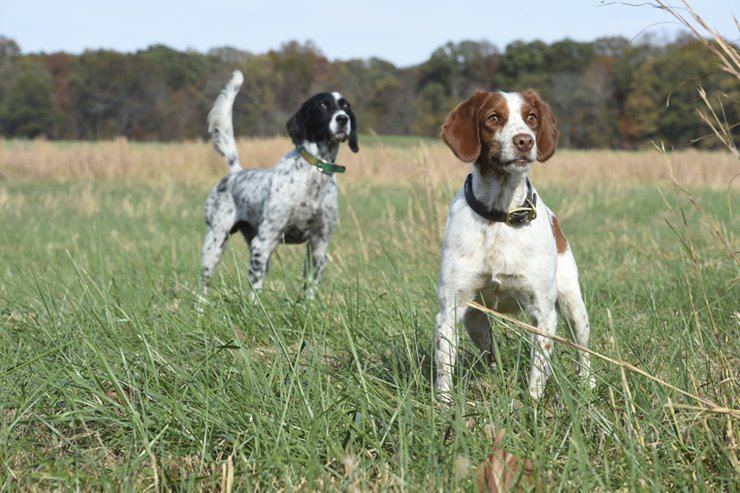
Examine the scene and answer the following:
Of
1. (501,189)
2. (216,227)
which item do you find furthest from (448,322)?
(216,227)

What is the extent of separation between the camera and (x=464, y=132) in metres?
3.23

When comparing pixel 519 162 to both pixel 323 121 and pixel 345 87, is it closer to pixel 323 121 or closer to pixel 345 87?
pixel 323 121

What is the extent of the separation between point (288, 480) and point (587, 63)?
8119cm

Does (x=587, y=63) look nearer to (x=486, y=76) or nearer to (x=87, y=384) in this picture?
(x=486, y=76)

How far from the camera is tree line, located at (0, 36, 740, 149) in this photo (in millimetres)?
64312

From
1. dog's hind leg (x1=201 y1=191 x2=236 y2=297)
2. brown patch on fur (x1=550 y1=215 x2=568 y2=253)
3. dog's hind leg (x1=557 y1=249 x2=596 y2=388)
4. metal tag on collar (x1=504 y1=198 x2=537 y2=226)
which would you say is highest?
metal tag on collar (x1=504 y1=198 x2=537 y2=226)

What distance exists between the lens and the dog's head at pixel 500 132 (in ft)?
10.2

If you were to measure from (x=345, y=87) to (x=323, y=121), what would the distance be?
227 feet

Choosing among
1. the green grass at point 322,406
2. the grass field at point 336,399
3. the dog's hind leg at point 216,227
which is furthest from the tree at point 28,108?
the green grass at point 322,406

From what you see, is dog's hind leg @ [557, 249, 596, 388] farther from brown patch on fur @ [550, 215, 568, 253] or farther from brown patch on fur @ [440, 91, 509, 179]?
brown patch on fur @ [440, 91, 509, 179]

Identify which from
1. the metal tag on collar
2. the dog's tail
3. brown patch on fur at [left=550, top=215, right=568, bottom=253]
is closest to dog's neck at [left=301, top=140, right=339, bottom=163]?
the dog's tail

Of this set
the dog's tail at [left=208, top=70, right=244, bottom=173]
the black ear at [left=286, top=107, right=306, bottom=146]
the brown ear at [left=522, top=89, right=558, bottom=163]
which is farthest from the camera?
the dog's tail at [left=208, top=70, right=244, bottom=173]

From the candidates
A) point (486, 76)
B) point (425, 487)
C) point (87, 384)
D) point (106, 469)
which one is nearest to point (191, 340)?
point (87, 384)

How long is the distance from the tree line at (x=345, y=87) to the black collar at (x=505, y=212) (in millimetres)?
60938
